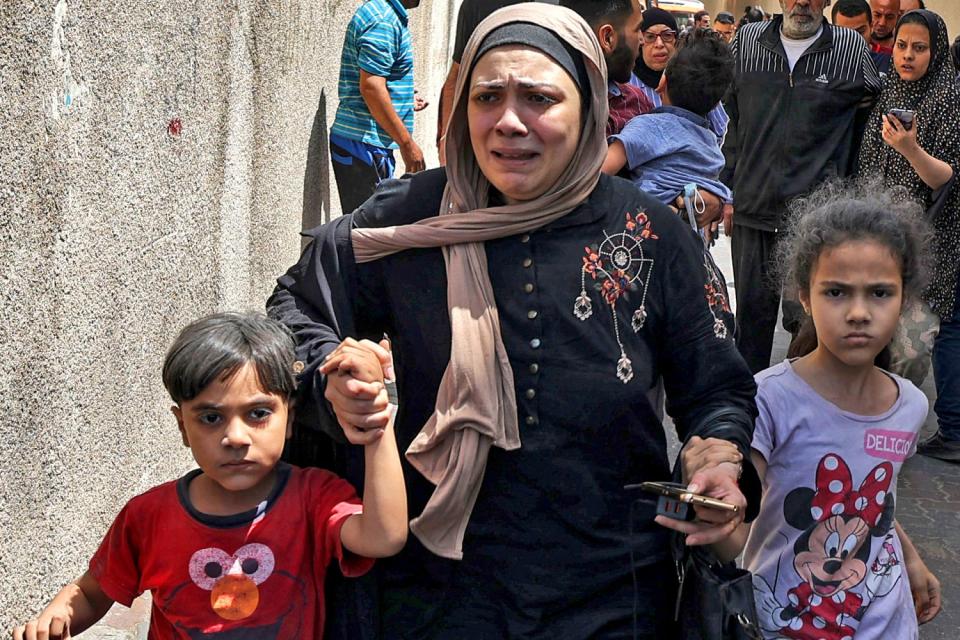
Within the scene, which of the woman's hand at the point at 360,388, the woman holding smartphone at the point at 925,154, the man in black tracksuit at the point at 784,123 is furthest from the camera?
the man in black tracksuit at the point at 784,123

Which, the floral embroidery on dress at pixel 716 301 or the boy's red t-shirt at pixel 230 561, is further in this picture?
the floral embroidery on dress at pixel 716 301

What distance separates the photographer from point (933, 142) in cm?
625

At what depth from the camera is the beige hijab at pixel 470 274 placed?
2.56m

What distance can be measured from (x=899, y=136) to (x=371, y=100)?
254 cm

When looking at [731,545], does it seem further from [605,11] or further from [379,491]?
[605,11]

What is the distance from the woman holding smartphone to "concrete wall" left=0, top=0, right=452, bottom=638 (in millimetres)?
2860

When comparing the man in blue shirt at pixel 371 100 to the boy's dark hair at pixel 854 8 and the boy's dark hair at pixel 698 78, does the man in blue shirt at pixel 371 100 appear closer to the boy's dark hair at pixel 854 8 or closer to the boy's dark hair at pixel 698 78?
the boy's dark hair at pixel 698 78

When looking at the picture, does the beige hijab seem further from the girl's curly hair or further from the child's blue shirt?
the child's blue shirt

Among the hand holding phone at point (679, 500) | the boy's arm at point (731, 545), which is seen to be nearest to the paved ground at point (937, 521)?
the boy's arm at point (731, 545)

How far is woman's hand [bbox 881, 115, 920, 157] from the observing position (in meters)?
6.00

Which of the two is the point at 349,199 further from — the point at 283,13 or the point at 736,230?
the point at 736,230

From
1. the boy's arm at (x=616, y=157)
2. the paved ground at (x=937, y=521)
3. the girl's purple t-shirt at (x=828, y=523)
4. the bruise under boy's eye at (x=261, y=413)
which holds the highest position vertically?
the boy's arm at (x=616, y=157)

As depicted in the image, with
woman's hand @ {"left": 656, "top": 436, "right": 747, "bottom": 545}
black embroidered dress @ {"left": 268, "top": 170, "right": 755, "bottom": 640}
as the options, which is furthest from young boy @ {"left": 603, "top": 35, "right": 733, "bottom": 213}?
woman's hand @ {"left": 656, "top": 436, "right": 747, "bottom": 545}

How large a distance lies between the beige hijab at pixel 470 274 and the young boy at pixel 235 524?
15cm
